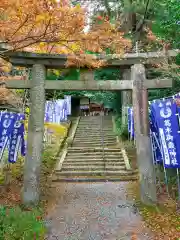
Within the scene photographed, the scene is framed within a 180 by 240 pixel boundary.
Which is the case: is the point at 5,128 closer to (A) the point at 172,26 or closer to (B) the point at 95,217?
(B) the point at 95,217

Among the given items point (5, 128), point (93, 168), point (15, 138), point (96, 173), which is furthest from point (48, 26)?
point (93, 168)

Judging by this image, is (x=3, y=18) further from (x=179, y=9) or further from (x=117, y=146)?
(x=117, y=146)

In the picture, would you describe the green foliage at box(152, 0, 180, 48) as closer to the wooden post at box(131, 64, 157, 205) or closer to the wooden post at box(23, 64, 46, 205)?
the wooden post at box(131, 64, 157, 205)

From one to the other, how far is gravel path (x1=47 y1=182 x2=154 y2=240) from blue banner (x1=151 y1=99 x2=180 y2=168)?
1.73 metres

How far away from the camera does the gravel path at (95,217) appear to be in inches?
246

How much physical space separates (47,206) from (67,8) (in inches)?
215

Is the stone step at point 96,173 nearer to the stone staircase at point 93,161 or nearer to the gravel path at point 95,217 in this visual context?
the stone staircase at point 93,161

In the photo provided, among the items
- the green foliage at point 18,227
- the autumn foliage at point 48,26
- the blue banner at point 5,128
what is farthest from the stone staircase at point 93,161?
the autumn foliage at point 48,26

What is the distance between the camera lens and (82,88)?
810 centimetres

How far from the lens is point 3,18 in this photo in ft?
18.0

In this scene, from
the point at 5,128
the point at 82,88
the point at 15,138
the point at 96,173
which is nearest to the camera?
the point at 82,88

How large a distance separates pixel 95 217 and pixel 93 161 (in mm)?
5778

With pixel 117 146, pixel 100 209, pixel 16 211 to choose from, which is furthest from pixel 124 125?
pixel 16 211

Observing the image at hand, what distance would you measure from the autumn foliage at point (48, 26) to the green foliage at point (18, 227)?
11.5 ft
